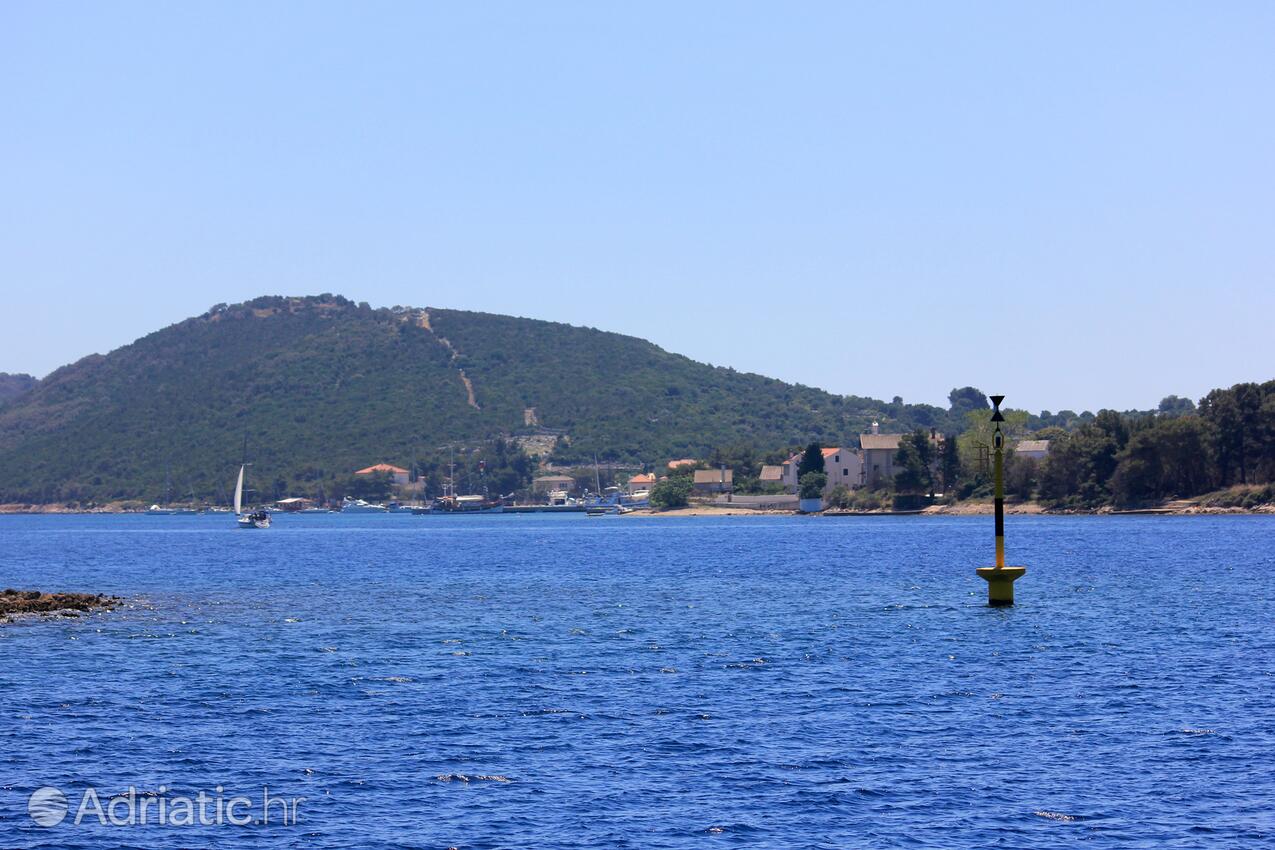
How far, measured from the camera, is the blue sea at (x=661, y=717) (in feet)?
88.4

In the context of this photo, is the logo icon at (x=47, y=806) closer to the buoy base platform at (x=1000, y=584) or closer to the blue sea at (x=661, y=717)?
the blue sea at (x=661, y=717)

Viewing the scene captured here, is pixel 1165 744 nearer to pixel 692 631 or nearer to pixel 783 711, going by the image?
pixel 783 711

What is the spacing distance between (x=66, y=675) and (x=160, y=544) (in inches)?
4859

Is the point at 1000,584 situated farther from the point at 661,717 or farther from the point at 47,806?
the point at 47,806

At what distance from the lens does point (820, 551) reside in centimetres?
12438

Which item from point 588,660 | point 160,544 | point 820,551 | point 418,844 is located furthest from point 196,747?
point 160,544

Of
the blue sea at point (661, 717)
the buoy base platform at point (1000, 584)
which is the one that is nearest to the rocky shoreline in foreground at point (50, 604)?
the blue sea at point (661, 717)

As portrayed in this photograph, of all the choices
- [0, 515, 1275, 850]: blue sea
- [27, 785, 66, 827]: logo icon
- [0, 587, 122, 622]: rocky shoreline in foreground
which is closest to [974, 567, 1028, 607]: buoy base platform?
[0, 515, 1275, 850]: blue sea

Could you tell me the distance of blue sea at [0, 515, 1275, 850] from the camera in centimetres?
2695

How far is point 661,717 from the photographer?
37250 millimetres

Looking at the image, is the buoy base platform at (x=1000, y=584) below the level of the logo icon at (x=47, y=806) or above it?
Answer: above

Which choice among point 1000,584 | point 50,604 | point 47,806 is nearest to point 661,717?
point 47,806

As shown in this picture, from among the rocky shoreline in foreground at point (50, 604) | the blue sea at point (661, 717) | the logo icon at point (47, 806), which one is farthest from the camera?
the rocky shoreline in foreground at point (50, 604)

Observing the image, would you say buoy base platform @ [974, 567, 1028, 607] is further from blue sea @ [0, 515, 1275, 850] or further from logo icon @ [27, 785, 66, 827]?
logo icon @ [27, 785, 66, 827]
